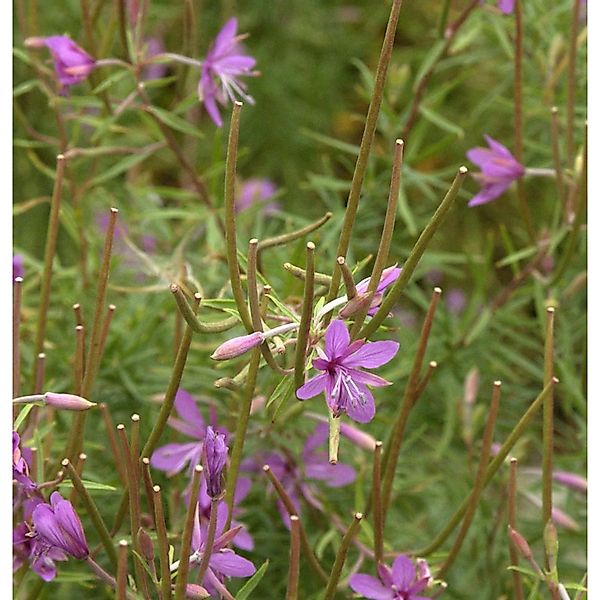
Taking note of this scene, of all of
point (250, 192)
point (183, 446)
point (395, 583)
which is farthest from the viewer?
point (250, 192)

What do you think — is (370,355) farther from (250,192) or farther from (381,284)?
(250,192)

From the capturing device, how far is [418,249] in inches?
18.0

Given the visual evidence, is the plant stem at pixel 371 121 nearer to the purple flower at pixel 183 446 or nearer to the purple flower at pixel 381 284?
the purple flower at pixel 381 284

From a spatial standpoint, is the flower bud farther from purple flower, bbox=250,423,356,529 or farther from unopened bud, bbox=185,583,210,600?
purple flower, bbox=250,423,356,529

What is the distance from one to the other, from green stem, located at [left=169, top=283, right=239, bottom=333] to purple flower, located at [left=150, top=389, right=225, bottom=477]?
18 cm

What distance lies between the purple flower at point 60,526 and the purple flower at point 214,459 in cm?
7

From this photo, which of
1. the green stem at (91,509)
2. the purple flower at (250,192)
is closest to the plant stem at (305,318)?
the green stem at (91,509)

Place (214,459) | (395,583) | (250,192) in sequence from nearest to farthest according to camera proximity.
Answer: (214,459) < (395,583) < (250,192)

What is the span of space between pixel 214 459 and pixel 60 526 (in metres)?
0.09

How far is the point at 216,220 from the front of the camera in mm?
892

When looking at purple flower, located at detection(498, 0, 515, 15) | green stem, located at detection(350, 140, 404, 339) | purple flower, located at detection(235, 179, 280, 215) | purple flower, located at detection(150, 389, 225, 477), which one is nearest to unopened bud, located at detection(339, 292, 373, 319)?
green stem, located at detection(350, 140, 404, 339)

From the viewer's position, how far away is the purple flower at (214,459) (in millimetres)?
443

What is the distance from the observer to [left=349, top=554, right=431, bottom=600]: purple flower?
55 centimetres

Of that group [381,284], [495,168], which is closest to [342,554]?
[381,284]
